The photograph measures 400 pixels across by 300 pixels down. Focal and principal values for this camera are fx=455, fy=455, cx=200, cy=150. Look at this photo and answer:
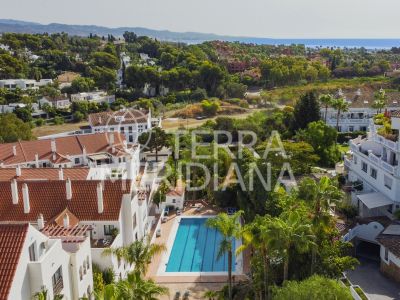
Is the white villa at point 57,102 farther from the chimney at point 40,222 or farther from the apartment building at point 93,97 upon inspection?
the chimney at point 40,222

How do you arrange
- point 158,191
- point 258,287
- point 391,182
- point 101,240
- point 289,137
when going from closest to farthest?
1. point 258,287
2. point 101,240
3. point 391,182
4. point 158,191
5. point 289,137

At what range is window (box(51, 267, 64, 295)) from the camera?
18384 mm

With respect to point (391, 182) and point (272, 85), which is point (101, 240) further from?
point (272, 85)

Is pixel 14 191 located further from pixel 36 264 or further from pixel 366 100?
pixel 366 100

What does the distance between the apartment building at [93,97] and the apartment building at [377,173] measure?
65.9 metres

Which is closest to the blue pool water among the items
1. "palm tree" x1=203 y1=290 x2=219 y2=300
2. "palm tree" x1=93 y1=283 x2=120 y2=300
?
"palm tree" x1=203 y1=290 x2=219 y2=300

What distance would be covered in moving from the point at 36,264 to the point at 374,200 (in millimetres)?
24551

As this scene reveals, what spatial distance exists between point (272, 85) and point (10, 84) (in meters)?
61.9

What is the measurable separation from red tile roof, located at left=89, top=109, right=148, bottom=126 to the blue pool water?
91.4 feet

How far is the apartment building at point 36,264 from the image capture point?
639 inches

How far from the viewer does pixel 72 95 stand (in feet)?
320

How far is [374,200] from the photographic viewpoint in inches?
1297

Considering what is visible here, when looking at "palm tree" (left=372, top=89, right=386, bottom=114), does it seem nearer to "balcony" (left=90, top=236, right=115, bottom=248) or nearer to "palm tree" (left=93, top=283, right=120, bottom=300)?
"balcony" (left=90, top=236, right=115, bottom=248)

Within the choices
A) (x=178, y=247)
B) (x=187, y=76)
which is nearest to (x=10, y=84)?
(x=187, y=76)
